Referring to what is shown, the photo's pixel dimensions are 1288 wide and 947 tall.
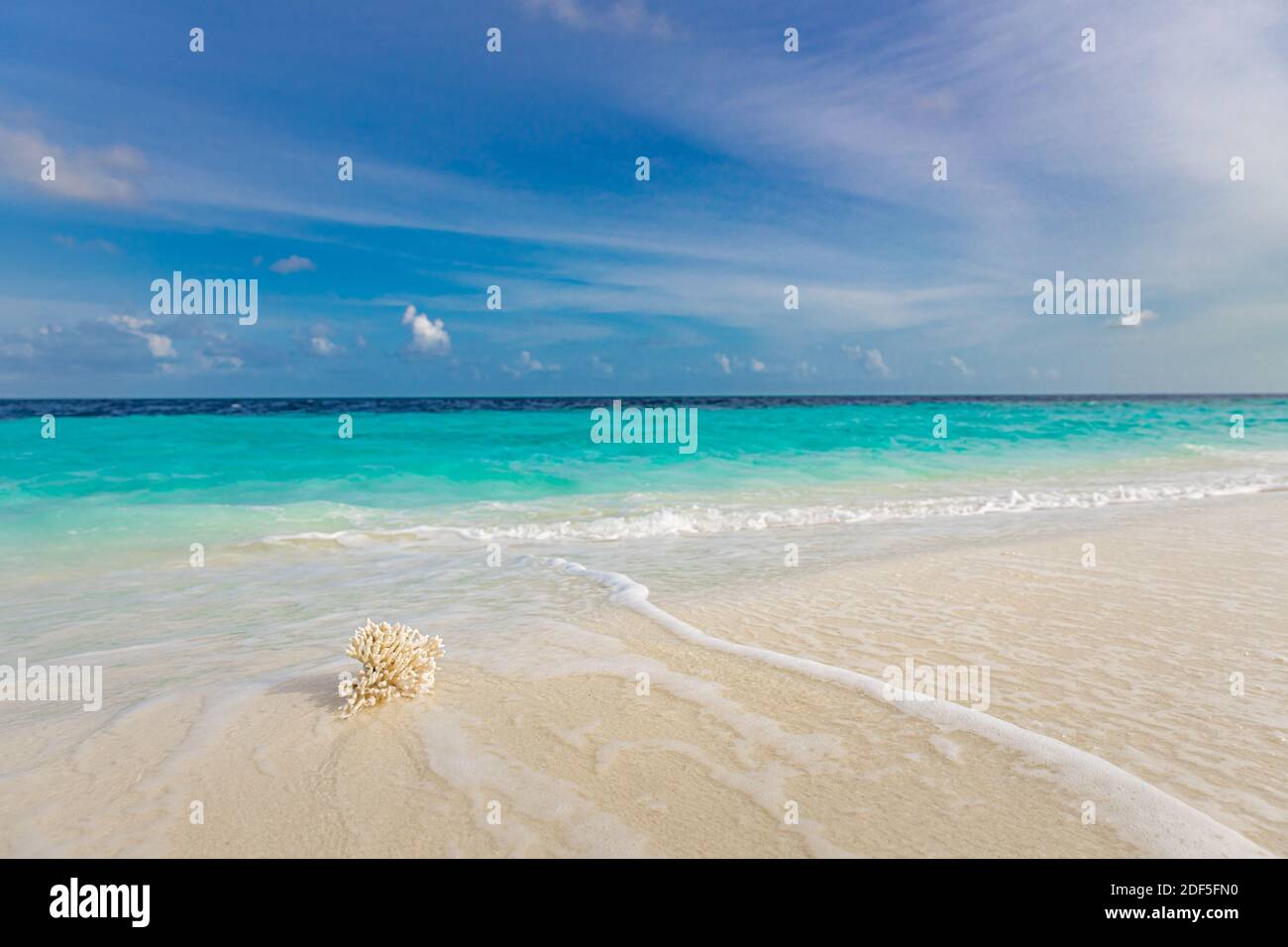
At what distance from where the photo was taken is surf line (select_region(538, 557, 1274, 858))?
9.16 ft

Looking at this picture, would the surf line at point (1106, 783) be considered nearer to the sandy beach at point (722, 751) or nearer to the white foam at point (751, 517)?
the sandy beach at point (722, 751)

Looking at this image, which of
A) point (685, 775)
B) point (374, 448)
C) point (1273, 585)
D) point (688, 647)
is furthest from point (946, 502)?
point (374, 448)

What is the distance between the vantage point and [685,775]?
11.1 feet

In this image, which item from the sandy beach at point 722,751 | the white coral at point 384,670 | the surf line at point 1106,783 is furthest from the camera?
the white coral at point 384,670

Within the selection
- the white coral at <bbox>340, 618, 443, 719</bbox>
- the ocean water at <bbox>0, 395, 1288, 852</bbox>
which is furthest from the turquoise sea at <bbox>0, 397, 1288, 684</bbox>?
the white coral at <bbox>340, 618, 443, 719</bbox>

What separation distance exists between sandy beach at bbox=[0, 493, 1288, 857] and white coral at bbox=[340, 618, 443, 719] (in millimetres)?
95

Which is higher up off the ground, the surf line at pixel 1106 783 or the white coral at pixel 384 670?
the white coral at pixel 384 670

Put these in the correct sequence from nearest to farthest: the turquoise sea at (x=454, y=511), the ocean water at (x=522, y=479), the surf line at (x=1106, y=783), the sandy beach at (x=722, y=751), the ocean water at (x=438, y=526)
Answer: the surf line at (x=1106, y=783) → the sandy beach at (x=722, y=751) → the ocean water at (x=438, y=526) → the turquoise sea at (x=454, y=511) → the ocean water at (x=522, y=479)

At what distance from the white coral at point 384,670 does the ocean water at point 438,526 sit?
500mm

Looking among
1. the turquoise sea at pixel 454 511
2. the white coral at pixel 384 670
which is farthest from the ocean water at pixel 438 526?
the white coral at pixel 384 670

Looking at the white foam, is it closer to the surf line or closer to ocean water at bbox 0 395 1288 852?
ocean water at bbox 0 395 1288 852

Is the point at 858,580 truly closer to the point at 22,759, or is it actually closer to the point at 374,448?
the point at 22,759

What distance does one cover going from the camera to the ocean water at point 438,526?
19.0 ft

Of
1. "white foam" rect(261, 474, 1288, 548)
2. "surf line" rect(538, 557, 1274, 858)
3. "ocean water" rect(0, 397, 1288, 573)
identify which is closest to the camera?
"surf line" rect(538, 557, 1274, 858)
